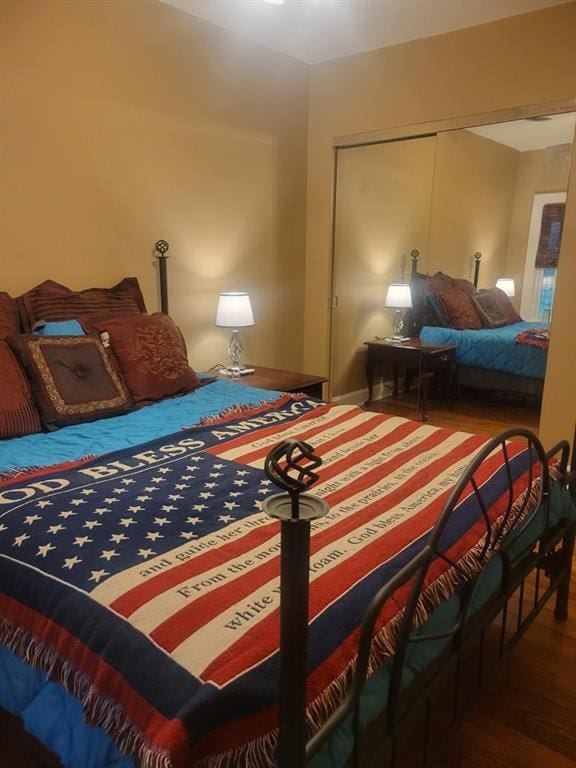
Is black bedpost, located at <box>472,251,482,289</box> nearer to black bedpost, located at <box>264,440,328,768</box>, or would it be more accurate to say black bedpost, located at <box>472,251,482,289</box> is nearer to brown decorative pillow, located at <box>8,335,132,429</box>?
brown decorative pillow, located at <box>8,335,132,429</box>

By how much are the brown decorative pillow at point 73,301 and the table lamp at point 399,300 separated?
2.10 meters

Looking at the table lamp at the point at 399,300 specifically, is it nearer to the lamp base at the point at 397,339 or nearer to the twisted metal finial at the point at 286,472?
the lamp base at the point at 397,339

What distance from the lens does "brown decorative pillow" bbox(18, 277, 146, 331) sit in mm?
2533

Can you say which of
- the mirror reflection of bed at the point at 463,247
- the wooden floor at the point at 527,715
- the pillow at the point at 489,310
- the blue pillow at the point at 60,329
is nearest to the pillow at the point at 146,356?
the blue pillow at the point at 60,329

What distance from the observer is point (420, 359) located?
A: 407cm

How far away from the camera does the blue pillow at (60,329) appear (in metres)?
2.42

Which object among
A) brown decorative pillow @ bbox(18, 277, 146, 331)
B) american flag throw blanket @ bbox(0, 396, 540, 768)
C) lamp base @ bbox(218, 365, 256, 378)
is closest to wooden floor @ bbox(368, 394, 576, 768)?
american flag throw blanket @ bbox(0, 396, 540, 768)

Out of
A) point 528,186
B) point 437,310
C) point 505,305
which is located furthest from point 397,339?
point 528,186

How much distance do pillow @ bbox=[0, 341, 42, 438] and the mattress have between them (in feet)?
9.34

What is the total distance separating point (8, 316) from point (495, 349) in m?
2.94

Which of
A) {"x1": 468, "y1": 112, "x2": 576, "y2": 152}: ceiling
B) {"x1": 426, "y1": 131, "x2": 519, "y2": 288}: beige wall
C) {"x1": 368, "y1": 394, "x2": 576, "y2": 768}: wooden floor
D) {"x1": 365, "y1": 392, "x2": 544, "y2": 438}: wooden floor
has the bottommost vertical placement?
{"x1": 368, "y1": 394, "x2": 576, "y2": 768}: wooden floor

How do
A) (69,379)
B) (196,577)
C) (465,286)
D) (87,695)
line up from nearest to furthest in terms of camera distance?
1. (87,695)
2. (196,577)
3. (69,379)
4. (465,286)

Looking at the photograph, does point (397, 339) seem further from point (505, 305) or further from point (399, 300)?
point (505, 305)

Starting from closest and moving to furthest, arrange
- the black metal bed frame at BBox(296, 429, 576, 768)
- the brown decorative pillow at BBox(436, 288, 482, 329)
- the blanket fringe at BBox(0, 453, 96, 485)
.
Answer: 1. the black metal bed frame at BBox(296, 429, 576, 768)
2. the blanket fringe at BBox(0, 453, 96, 485)
3. the brown decorative pillow at BBox(436, 288, 482, 329)
